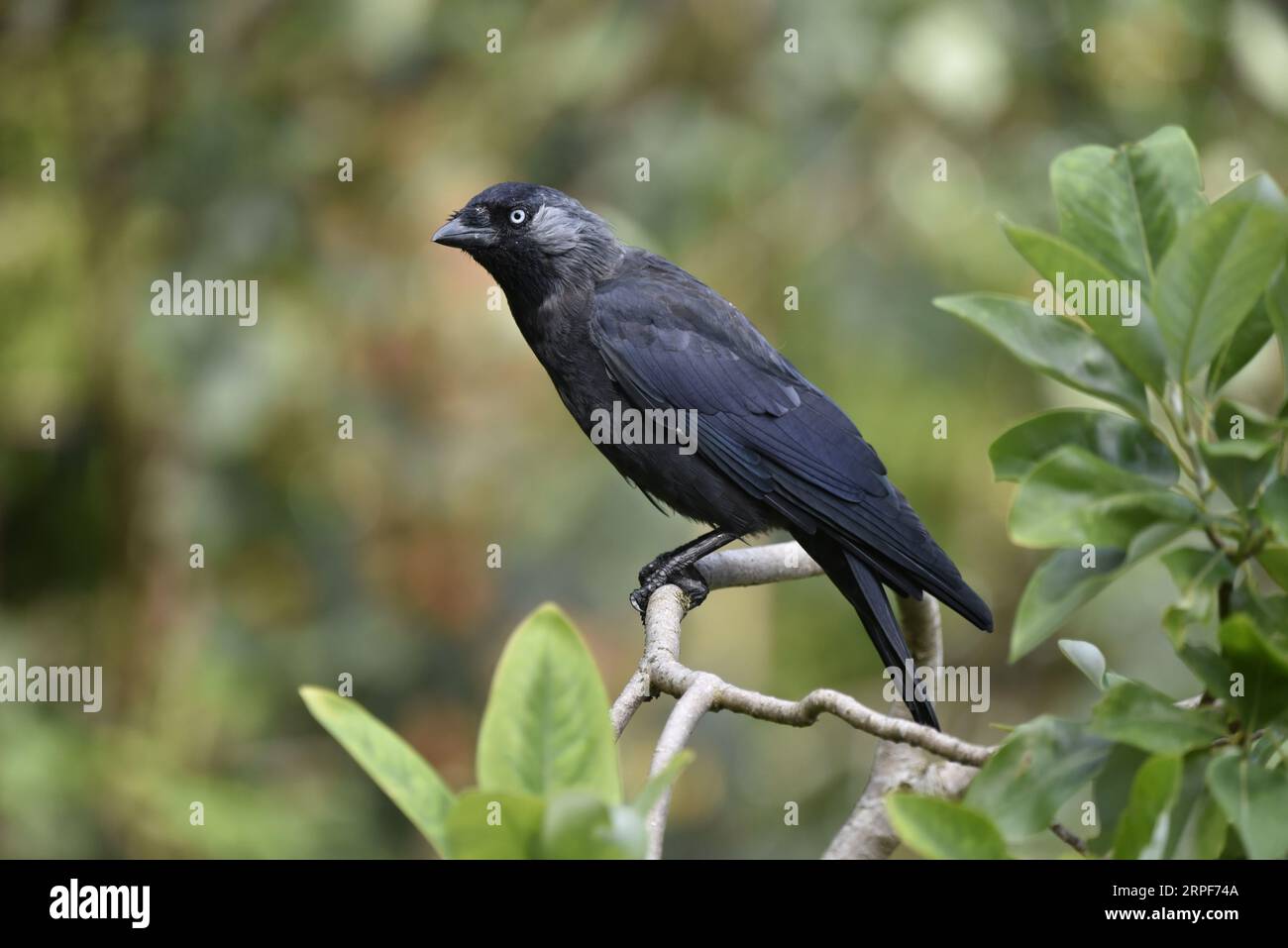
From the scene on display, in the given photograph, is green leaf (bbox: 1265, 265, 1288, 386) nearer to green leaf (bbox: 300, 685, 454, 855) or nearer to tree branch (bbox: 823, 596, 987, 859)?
A: tree branch (bbox: 823, 596, 987, 859)

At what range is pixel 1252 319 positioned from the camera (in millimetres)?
1814

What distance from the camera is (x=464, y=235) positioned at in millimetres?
4230

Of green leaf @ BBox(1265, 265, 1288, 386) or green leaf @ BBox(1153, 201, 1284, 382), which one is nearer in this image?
green leaf @ BBox(1153, 201, 1284, 382)

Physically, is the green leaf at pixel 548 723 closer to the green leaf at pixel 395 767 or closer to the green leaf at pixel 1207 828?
the green leaf at pixel 395 767

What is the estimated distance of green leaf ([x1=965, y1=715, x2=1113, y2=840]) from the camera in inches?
66.2

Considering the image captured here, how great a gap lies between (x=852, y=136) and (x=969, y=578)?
188 cm

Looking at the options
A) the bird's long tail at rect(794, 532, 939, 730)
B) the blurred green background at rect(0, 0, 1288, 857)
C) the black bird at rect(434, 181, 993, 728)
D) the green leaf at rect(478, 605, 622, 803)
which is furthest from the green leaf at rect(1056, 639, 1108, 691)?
the blurred green background at rect(0, 0, 1288, 857)

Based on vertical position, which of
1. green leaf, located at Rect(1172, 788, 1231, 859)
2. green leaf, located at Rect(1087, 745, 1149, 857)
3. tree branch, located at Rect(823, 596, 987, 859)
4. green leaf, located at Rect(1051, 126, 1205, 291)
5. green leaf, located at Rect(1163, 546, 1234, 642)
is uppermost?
green leaf, located at Rect(1051, 126, 1205, 291)

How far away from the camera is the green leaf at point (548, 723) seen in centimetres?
146

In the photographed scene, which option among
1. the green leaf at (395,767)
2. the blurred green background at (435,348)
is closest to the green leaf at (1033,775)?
the green leaf at (395,767)

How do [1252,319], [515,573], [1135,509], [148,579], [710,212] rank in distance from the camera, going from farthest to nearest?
[515,573] → [148,579] → [710,212] → [1252,319] → [1135,509]

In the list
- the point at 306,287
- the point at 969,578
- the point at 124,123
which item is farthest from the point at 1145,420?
the point at 124,123

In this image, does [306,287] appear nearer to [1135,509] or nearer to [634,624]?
[634,624]

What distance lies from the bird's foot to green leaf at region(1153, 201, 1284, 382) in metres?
2.19
